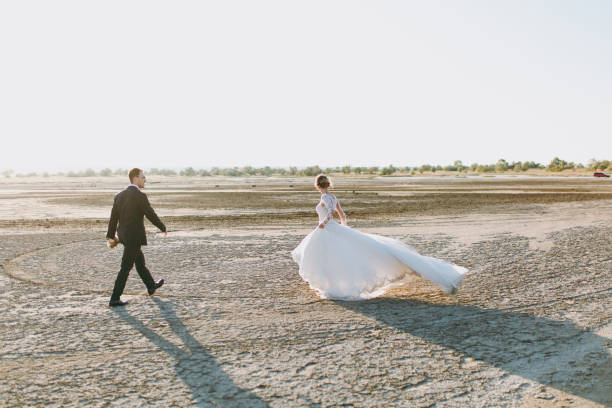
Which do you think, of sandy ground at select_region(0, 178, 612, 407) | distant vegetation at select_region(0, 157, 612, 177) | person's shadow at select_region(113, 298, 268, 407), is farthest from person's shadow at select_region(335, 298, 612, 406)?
distant vegetation at select_region(0, 157, 612, 177)

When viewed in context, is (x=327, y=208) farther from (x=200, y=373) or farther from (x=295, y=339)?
(x=200, y=373)

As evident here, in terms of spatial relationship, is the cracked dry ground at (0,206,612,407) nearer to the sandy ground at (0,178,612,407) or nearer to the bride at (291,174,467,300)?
the sandy ground at (0,178,612,407)

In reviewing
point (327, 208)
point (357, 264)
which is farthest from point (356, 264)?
point (327, 208)

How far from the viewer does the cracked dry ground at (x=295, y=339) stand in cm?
441

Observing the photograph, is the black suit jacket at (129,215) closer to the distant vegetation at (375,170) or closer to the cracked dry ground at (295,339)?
the cracked dry ground at (295,339)

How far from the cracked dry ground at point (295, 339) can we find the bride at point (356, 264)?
257 mm

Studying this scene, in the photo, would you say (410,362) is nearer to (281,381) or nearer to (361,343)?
(361,343)

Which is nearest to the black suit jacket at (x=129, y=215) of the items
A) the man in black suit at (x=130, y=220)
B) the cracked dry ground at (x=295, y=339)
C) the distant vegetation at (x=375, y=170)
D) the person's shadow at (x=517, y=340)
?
the man in black suit at (x=130, y=220)

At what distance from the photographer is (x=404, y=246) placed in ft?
25.8

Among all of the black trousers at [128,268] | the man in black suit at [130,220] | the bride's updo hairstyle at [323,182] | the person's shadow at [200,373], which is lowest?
the person's shadow at [200,373]

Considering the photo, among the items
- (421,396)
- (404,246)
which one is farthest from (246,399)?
(404,246)

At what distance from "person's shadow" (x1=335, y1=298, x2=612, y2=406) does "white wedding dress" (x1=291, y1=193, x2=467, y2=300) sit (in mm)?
329

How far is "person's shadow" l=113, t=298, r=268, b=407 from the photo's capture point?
4247 mm

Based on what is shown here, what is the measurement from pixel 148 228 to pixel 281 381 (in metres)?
14.0
